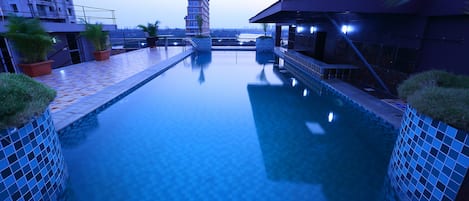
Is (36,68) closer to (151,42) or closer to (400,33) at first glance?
(151,42)

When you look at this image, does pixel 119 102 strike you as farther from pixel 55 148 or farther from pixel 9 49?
pixel 9 49

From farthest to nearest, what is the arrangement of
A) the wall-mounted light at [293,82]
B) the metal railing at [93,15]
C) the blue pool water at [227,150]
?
the metal railing at [93,15] < the wall-mounted light at [293,82] < the blue pool water at [227,150]

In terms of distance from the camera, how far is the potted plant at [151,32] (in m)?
16.4

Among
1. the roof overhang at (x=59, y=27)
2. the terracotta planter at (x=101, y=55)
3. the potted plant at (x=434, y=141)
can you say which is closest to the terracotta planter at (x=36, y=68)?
the roof overhang at (x=59, y=27)

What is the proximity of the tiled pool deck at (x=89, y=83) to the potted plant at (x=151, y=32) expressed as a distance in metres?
6.94

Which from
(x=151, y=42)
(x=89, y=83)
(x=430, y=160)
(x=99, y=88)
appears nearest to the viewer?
(x=430, y=160)

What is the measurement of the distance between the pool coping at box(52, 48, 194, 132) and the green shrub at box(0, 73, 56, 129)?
1.74m

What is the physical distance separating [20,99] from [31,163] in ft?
2.01

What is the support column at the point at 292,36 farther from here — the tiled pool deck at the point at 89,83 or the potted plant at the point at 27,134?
the potted plant at the point at 27,134

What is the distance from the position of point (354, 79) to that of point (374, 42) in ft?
5.11

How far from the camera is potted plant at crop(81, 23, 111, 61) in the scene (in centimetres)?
1042

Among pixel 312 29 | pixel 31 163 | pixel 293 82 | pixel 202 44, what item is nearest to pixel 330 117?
pixel 293 82

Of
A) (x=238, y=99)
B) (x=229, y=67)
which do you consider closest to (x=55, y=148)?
(x=238, y=99)

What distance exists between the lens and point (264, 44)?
17.5 m
